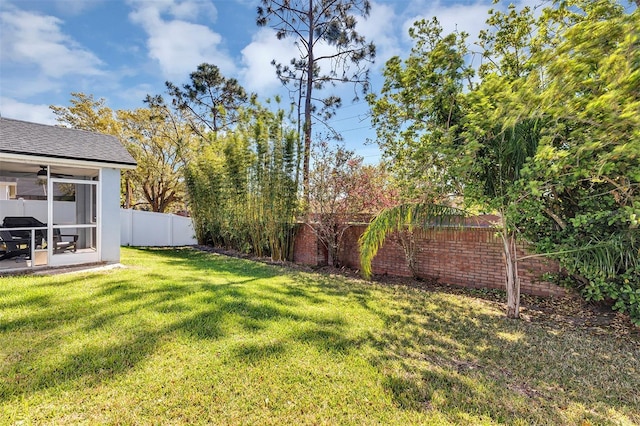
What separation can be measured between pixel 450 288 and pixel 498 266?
1.11m

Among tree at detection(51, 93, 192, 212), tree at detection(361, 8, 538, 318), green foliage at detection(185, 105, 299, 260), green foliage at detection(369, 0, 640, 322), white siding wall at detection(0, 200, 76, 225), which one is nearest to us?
green foliage at detection(369, 0, 640, 322)

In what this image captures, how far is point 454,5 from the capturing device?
21.8ft

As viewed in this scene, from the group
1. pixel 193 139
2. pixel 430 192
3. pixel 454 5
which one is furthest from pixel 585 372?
pixel 193 139

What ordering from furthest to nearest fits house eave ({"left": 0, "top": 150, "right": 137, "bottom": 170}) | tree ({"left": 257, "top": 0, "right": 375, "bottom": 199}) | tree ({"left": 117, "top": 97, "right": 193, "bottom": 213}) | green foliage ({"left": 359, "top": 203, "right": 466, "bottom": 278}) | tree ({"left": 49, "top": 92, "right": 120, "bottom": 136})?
tree ({"left": 117, "top": 97, "right": 193, "bottom": 213}), tree ({"left": 49, "top": 92, "right": 120, "bottom": 136}), tree ({"left": 257, "top": 0, "right": 375, "bottom": 199}), house eave ({"left": 0, "top": 150, "right": 137, "bottom": 170}), green foliage ({"left": 359, "top": 203, "right": 466, "bottom": 278})

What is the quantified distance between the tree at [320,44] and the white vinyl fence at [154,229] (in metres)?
8.00

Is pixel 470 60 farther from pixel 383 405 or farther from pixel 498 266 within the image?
pixel 383 405

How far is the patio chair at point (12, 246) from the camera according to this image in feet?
24.4

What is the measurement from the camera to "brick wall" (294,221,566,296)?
604 centimetres

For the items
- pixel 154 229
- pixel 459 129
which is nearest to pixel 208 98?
pixel 154 229

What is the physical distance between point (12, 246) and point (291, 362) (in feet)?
27.9

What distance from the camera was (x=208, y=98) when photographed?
1998cm

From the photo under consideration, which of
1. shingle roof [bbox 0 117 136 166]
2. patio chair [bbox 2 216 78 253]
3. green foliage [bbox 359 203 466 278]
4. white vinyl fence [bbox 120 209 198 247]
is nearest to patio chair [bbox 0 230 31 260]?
patio chair [bbox 2 216 78 253]

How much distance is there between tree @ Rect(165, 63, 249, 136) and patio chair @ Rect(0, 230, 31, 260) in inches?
512

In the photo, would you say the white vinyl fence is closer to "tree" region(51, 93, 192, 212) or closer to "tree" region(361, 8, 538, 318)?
"tree" region(51, 93, 192, 212)
